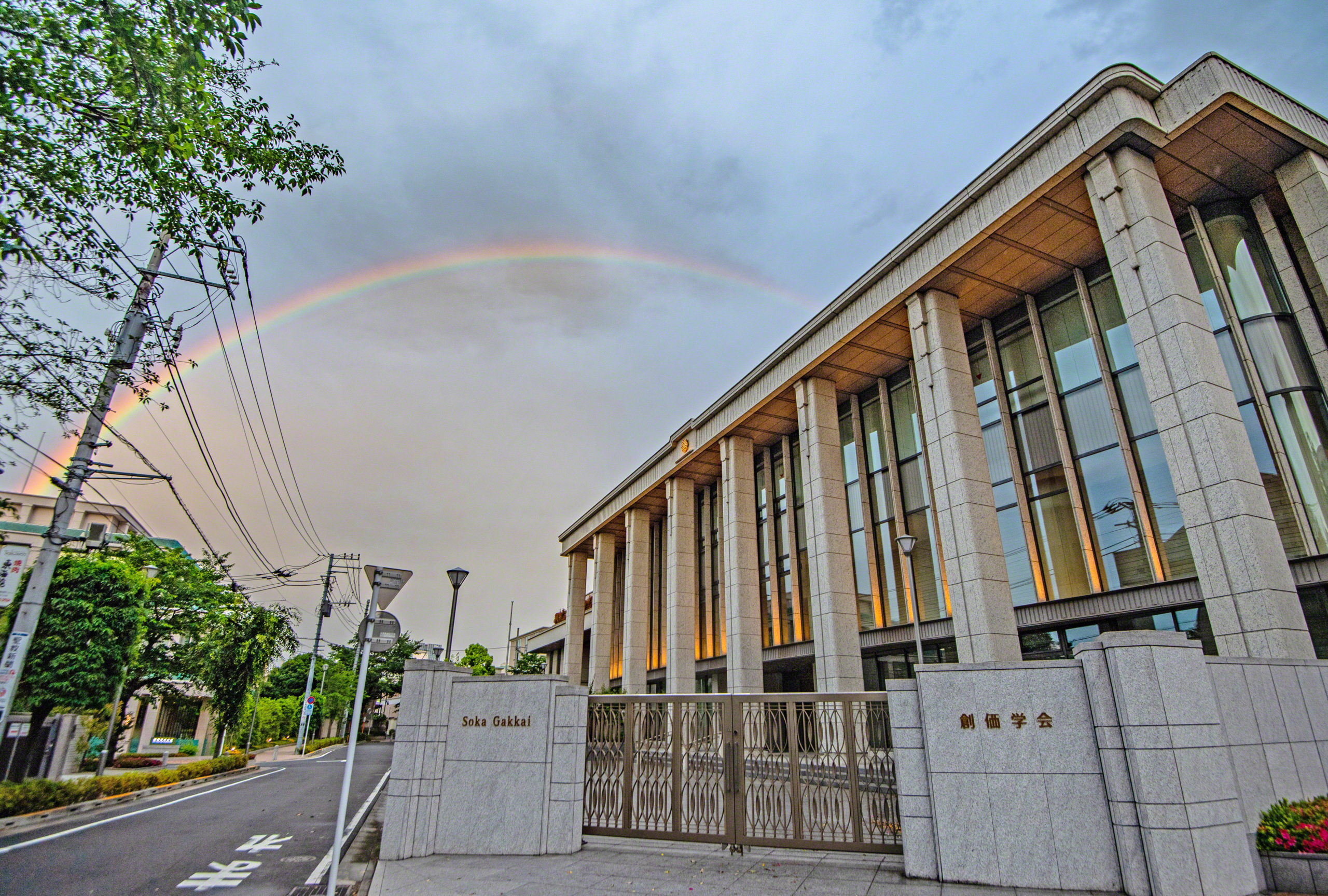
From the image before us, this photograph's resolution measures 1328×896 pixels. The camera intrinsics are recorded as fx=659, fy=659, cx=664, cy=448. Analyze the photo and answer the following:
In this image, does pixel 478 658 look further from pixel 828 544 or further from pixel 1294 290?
pixel 1294 290

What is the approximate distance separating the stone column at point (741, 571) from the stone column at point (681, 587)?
357 centimetres

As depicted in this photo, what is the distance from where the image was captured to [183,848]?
10805mm

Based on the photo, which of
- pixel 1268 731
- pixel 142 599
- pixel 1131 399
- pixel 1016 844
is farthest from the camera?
pixel 142 599

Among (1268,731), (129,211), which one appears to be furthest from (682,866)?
(129,211)

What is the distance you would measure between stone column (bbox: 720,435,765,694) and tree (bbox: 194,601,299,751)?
20.0 metres

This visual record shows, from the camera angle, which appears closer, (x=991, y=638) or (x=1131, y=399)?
(x=991, y=638)

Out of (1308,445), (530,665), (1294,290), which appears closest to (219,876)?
(1308,445)

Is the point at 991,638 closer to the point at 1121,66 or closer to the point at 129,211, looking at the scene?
the point at 1121,66

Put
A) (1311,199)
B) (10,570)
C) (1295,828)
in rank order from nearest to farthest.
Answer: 1. (1295,828)
2. (10,570)
3. (1311,199)

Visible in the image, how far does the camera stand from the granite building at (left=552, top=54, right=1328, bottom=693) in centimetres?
1278

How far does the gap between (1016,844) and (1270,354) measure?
1343cm

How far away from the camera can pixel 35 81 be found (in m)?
6.40

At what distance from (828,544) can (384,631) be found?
50.0 feet

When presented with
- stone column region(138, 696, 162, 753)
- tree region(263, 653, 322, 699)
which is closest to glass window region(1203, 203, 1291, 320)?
stone column region(138, 696, 162, 753)
